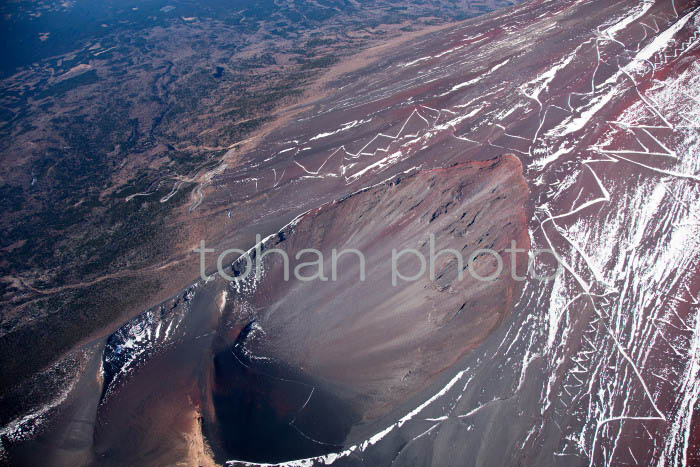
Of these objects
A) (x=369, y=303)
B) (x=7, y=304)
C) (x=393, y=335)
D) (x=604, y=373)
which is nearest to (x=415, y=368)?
(x=393, y=335)

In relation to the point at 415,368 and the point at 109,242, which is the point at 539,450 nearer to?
the point at 415,368

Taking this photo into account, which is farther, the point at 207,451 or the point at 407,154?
the point at 407,154

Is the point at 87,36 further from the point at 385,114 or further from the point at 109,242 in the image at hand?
the point at 385,114

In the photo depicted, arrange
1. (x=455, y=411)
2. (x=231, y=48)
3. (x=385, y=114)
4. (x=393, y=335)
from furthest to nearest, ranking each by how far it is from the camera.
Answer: (x=231, y=48), (x=385, y=114), (x=393, y=335), (x=455, y=411)

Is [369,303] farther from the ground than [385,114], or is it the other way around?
[385,114]

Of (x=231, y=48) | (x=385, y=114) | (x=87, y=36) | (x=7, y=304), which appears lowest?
(x=7, y=304)

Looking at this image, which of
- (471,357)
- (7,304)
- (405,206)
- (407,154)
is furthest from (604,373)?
(7,304)

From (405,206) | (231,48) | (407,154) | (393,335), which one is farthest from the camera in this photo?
(231,48)
